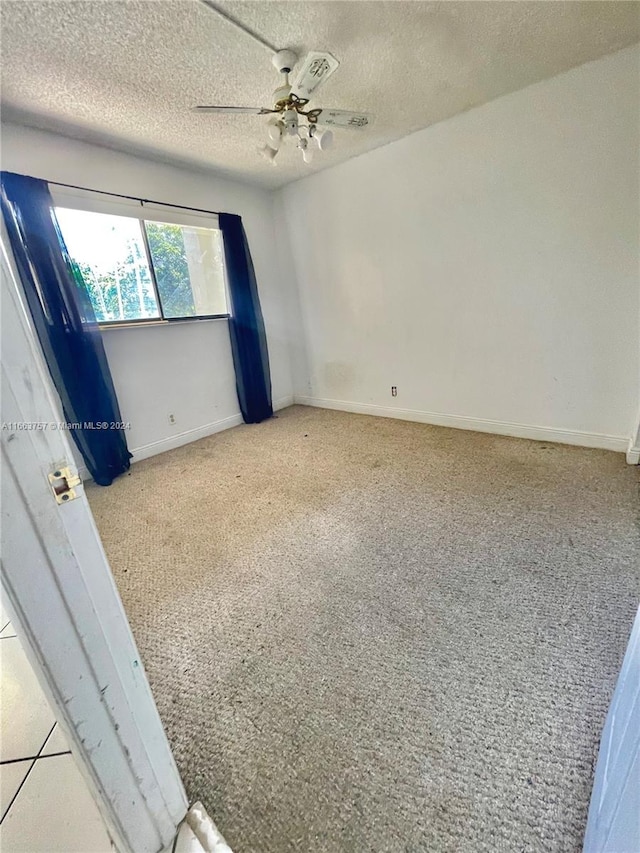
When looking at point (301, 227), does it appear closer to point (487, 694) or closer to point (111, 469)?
point (111, 469)

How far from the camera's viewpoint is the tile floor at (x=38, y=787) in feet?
2.55

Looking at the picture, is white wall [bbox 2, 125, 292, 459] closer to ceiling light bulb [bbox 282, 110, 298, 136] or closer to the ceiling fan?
the ceiling fan

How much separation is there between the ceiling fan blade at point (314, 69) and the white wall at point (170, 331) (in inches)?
66.1

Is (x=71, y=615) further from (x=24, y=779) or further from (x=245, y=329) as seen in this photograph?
(x=245, y=329)

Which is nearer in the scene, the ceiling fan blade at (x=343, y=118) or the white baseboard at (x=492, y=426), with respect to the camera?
the ceiling fan blade at (x=343, y=118)

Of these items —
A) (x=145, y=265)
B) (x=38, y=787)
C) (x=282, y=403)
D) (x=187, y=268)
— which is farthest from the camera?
(x=282, y=403)

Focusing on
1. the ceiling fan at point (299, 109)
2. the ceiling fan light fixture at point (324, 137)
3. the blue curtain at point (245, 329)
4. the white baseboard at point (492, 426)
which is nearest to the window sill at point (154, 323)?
the blue curtain at point (245, 329)

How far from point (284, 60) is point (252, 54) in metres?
0.18

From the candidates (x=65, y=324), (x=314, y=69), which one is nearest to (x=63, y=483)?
(x=314, y=69)

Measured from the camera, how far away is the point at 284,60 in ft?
5.65

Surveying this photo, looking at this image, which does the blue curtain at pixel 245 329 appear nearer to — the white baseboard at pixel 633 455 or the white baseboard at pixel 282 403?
the white baseboard at pixel 282 403

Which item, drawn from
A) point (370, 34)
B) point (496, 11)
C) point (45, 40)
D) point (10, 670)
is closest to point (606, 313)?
point (496, 11)

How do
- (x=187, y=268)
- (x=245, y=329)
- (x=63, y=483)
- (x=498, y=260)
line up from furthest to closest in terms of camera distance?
(x=245, y=329) < (x=187, y=268) < (x=498, y=260) < (x=63, y=483)

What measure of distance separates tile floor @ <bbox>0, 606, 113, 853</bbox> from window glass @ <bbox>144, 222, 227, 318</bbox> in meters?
2.77
